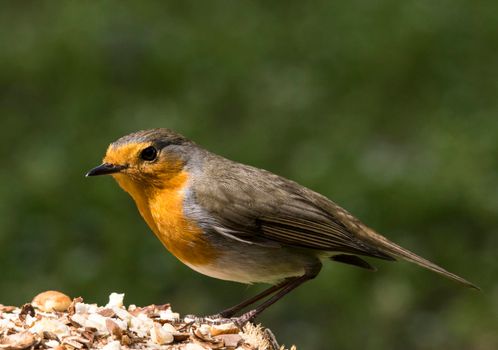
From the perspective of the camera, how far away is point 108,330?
3838 mm

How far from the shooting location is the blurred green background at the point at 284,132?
6.85 m

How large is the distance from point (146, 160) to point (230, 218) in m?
0.47

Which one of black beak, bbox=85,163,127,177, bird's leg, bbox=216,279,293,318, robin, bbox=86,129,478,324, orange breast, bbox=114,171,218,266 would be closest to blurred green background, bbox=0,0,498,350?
bird's leg, bbox=216,279,293,318

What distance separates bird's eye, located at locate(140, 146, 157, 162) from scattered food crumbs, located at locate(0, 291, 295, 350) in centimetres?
83

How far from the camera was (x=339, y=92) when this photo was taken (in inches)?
348

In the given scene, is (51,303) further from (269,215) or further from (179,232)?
(269,215)

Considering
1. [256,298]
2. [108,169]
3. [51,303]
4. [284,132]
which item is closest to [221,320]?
[256,298]

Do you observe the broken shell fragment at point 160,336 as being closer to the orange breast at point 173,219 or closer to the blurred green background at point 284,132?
the orange breast at point 173,219

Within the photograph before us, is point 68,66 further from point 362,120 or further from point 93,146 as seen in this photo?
point 362,120

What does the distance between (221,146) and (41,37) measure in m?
2.33

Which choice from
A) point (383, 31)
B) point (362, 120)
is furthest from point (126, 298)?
point (383, 31)

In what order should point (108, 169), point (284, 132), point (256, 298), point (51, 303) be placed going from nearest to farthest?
point (51, 303)
point (256, 298)
point (108, 169)
point (284, 132)

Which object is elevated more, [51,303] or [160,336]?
[51,303]

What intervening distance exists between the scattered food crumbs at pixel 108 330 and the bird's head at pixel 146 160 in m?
0.76
